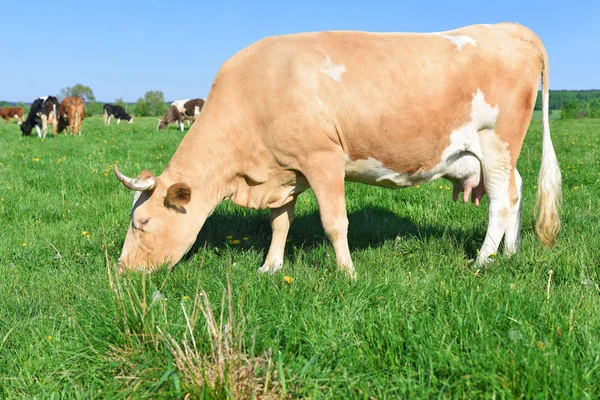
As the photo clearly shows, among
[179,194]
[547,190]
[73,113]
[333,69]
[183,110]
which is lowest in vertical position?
[179,194]

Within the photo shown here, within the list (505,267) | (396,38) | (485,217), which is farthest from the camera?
(485,217)

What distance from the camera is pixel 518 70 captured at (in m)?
4.89

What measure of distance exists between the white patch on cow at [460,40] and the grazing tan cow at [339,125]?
0.01 metres

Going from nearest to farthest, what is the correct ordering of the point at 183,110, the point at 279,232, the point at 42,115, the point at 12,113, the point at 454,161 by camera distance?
the point at 454,161 → the point at 279,232 → the point at 42,115 → the point at 183,110 → the point at 12,113

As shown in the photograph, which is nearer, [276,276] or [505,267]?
[276,276]

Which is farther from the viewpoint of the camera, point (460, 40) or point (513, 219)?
point (513, 219)

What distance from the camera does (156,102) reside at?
93.1 meters

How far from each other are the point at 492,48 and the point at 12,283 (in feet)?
15.3

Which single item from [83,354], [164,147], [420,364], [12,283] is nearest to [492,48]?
[420,364]

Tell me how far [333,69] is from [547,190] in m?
2.48

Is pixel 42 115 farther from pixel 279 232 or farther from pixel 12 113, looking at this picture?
pixel 12 113

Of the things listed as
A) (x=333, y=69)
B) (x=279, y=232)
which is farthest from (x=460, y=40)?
(x=279, y=232)

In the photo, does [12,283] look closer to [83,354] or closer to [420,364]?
[83,354]

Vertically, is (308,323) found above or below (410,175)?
below
